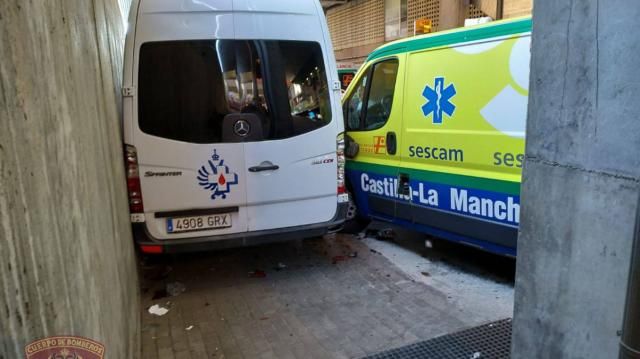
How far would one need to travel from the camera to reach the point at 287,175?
13.8ft

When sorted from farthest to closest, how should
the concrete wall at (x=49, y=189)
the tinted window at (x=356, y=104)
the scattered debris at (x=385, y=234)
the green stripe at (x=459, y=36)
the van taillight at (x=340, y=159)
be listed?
the scattered debris at (x=385, y=234) < the tinted window at (x=356, y=104) < the van taillight at (x=340, y=159) < the green stripe at (x=459, y=36) < the concrete wall at (x=49, y=189)

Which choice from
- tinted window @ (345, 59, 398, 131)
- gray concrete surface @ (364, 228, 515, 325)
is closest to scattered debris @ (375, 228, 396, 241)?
gray concrete surface @ (364, 228, 515, 325)

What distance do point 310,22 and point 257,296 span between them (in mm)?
2572

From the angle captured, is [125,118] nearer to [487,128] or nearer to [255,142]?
[255,142]

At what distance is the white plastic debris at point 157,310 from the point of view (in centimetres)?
378

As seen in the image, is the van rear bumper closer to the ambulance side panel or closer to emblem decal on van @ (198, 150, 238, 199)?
emblem decal on van @ (198, 150, 238, 199)

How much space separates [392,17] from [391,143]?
8.51 metres

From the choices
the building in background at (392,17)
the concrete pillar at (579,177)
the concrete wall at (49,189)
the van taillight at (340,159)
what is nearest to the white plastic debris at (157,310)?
the concrete wall at (49,189)

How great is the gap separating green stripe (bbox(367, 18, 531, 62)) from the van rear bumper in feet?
5.74

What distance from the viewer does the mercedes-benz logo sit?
3988mm

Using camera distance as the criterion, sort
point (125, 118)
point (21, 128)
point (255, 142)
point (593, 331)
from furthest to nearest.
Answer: point (255, 142) < point (125, 118) < point (593, 331) < point (21, 128)

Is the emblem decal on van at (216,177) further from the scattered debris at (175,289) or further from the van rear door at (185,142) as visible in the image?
the scattered debris at (175,289)

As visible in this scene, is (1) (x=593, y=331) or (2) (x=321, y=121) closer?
(1) (x=593, y=331)

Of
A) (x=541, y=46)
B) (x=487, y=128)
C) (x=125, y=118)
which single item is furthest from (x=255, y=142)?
(x=541, y=46)
